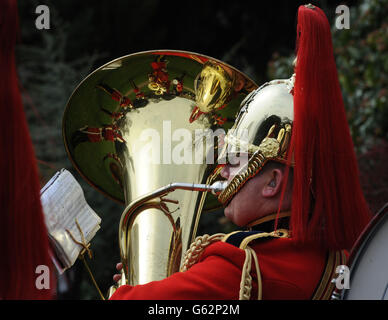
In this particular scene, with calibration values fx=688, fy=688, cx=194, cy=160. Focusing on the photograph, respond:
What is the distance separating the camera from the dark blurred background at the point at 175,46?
4.63 m

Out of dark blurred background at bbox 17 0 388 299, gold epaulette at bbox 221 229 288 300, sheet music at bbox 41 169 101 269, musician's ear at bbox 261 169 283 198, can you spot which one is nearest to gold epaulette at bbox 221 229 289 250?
gold epaulette at bbox 221 229 288 300

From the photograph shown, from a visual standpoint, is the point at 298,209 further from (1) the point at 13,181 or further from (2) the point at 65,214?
(1) the point at 13,181

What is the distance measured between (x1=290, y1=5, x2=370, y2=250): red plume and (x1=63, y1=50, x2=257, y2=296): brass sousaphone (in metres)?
0.57

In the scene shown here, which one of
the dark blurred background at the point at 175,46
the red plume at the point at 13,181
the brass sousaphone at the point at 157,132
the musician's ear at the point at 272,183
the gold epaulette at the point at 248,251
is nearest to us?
the red plume at the point at 13,181

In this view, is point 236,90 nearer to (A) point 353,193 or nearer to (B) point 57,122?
(A) point 353,193

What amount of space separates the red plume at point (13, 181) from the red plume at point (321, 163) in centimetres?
84

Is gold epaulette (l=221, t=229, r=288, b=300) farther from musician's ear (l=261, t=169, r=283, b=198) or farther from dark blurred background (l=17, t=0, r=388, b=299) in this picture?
dark blurred background (l=17, t=0, r=388, b=299)

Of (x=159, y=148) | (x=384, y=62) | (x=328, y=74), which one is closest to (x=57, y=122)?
(x=384, y=62)

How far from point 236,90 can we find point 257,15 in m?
5.01

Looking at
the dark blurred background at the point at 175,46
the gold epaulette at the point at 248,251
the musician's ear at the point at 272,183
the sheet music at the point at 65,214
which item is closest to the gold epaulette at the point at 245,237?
the gold epaulette at the point at 248,251

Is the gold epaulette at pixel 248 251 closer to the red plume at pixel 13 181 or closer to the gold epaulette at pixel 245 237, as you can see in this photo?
the gold epaulette at pixel 245 237

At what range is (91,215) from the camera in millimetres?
2229

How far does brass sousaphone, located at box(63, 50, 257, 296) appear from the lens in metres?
2.55
